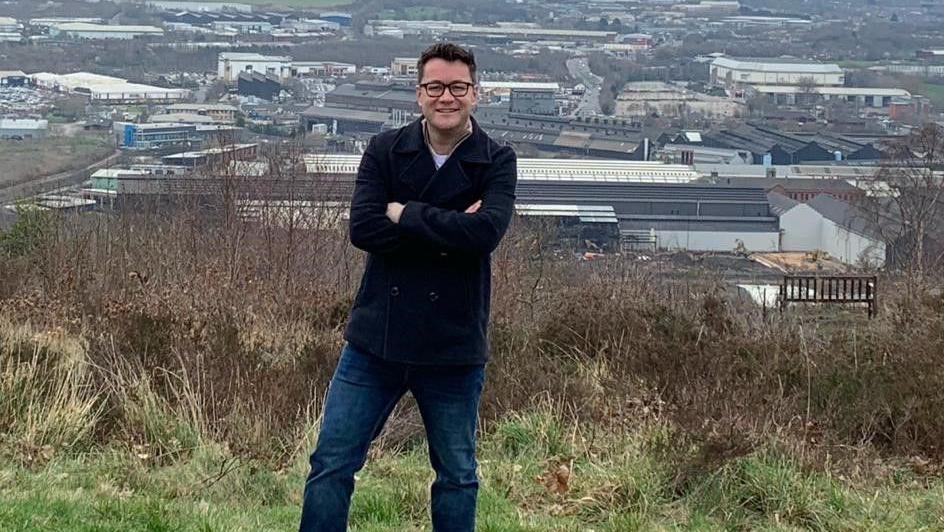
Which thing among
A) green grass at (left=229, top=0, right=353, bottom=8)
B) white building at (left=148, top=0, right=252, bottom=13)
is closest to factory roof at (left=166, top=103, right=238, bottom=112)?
white building at (left=148, top=0, right=252, bottom=13)

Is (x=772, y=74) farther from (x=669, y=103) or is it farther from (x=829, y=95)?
(x=669, y=103)

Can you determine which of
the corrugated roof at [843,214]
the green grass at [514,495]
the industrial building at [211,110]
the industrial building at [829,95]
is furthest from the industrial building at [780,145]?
the green grass at [514,495]

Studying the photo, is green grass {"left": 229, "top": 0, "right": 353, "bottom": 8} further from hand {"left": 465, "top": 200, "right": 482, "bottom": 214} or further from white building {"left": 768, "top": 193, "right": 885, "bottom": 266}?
hand {"left": 465, "top": 200, "right": 482, "bottom": 214}

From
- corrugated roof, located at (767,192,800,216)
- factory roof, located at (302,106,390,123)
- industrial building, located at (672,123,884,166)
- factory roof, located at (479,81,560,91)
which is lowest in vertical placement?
corrugated roof, located at (767,192,800,216)

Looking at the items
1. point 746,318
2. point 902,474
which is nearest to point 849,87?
point 746,318

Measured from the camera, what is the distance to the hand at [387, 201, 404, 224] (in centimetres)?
361

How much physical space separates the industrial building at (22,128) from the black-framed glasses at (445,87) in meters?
32.2

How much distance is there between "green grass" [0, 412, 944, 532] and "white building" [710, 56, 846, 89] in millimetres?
49371

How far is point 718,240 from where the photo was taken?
23.1 meters

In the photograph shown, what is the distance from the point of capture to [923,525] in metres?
4.59

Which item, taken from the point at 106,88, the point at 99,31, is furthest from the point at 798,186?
the point at 99,31

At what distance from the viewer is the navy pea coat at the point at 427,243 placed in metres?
3.59

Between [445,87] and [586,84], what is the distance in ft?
168

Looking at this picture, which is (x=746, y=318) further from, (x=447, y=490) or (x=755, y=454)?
(x=447, y=490)
